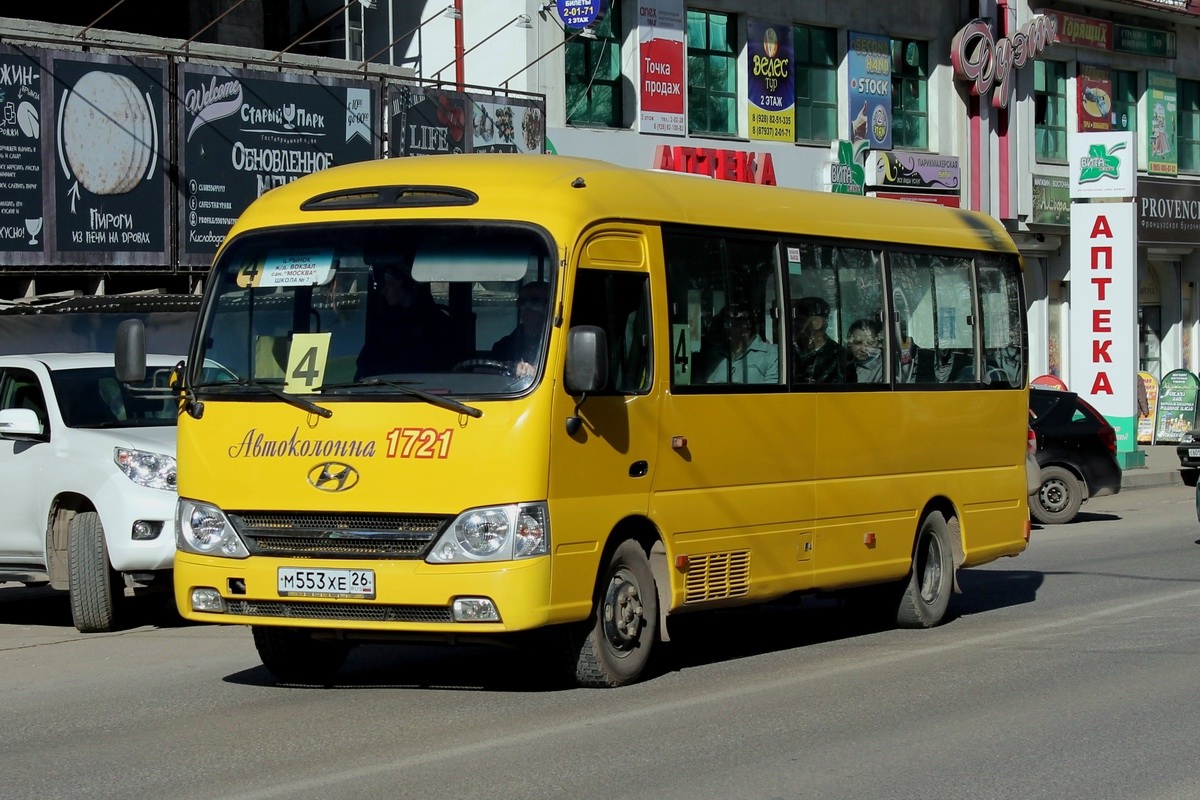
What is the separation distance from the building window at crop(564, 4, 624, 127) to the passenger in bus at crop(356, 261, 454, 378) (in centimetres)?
1854

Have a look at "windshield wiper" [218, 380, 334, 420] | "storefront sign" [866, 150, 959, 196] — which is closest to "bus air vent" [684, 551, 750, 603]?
"windshield wiper" [218, 380, 334, 420]

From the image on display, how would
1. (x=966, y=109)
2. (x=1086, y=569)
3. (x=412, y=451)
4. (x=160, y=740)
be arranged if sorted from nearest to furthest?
(x=160, y=740)
(x=412, y=451)
(x=1086, y=569)
(x=966, y=109)

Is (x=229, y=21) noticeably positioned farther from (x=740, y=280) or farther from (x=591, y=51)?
(x=740, y=280)

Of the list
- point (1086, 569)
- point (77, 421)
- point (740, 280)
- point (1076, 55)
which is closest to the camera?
point (740, 280)

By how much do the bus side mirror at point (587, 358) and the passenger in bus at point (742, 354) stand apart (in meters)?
1.44

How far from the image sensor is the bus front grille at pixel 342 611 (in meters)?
8.14

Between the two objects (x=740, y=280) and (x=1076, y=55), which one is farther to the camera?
(x=1076, y=55)

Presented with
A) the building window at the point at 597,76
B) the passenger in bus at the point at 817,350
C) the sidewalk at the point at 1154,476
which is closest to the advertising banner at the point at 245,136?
the building window at the point at 597,76

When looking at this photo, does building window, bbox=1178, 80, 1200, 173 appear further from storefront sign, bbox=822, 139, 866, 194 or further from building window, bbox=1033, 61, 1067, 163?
storefront sign, bbox=822, 139, 866, 194

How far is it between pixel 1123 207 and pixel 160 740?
23150 millimetres

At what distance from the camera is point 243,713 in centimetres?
832

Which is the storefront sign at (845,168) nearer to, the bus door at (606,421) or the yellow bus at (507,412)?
the yellow bus at (507,412)

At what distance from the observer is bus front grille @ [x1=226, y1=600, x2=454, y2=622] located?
8.14 metres

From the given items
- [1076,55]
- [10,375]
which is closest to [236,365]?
[10,375]
